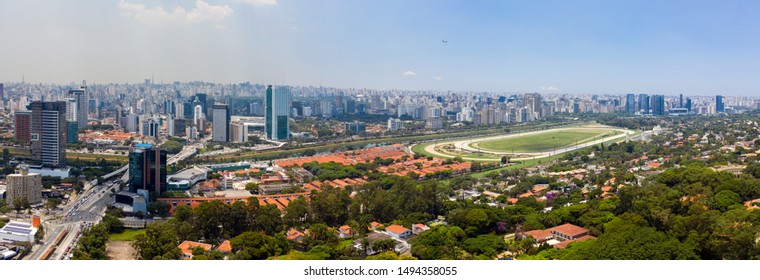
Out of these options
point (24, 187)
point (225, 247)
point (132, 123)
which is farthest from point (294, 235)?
point (132, 123)

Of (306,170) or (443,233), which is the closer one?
(443,233)

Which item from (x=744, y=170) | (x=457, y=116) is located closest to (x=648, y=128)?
(x=457, y=116)

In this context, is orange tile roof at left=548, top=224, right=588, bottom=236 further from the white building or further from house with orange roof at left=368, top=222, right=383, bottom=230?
the white building

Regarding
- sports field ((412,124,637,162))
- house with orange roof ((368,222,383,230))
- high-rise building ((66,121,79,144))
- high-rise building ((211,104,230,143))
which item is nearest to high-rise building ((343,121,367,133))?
sports field ((412,124,637,162))

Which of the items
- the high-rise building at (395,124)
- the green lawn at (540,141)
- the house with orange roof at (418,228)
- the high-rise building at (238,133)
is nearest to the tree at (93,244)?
the house with orange roof at (418,228)

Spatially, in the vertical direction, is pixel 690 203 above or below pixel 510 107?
below

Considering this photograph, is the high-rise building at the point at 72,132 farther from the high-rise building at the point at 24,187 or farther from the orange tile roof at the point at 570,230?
the orange tile roof at the point at 570,230

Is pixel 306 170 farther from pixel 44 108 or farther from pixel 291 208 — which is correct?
pixel 44 108
